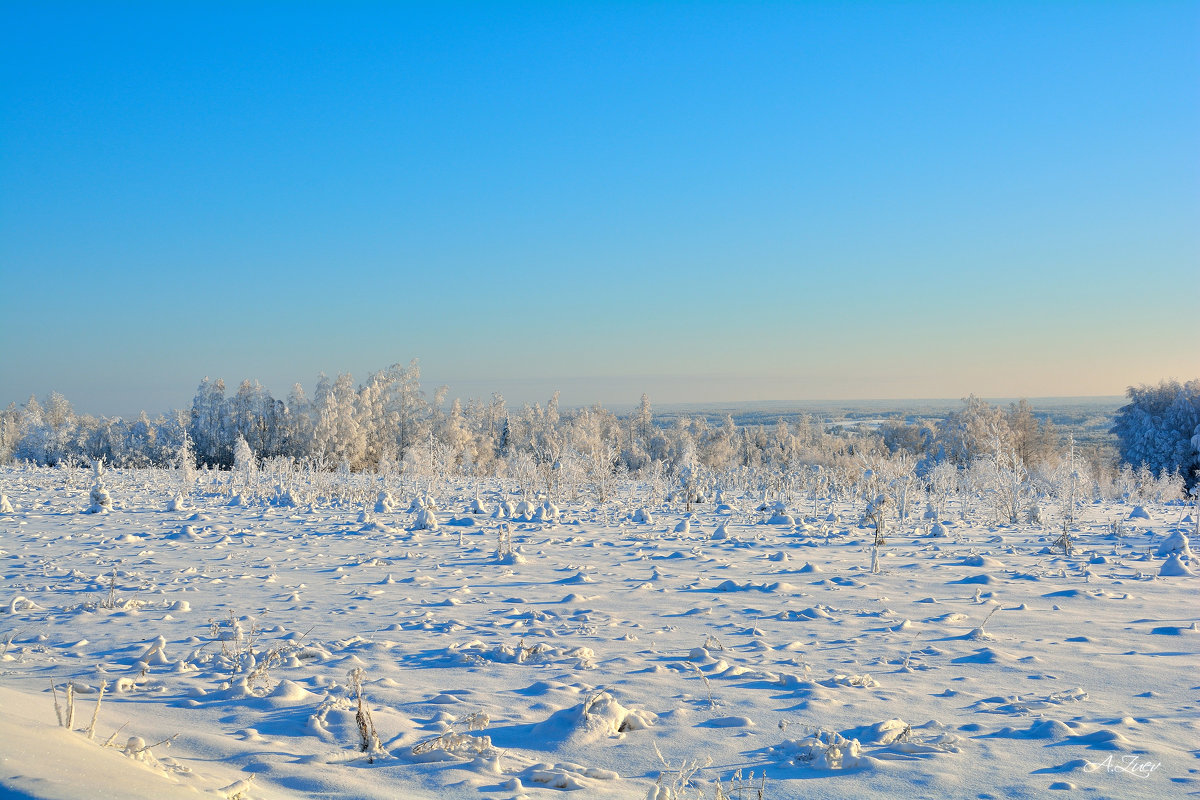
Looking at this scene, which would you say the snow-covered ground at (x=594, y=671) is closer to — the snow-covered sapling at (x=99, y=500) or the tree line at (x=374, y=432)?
the snow-covered sapling at (x=99, y=500)

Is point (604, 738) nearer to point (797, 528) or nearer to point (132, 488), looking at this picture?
point (797, 528)

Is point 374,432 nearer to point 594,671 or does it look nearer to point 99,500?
point 99,500

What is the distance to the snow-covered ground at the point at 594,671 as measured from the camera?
2.73 m

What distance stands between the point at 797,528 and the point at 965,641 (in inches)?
252

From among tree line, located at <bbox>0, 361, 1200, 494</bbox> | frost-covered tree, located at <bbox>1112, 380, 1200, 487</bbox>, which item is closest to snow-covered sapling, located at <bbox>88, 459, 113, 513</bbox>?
tree line, located at <bbox>0, 361, 1200, 494</bbox>

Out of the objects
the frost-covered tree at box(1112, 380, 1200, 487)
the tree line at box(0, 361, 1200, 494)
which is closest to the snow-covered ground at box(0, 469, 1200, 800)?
the tree line at box(0, 361, 1200, 494)

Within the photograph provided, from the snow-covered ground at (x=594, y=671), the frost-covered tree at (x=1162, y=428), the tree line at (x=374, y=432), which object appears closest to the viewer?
the snow-covered ground at (x=594, y=671)

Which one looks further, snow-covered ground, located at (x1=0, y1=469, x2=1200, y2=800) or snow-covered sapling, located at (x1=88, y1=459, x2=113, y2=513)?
snow-covered sapling, located at (x1=88, y1=459, x2=113, y2=513)

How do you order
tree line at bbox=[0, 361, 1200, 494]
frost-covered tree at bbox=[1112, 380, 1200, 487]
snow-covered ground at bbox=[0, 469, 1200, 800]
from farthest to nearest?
tree line at bbox=[0, 361, 1200, 494] → frost-covered tree at bbox=[1112, 380, 1200, 487] → snow-covered ground at bbox=[0, 469, 1200, 800]

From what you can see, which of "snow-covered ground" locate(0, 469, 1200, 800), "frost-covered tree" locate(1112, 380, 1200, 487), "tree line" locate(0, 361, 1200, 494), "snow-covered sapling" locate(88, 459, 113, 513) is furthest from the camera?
"tree line" locate(0, 361, 1200, 494)

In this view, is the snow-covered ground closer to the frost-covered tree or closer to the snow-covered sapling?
the snow-covered sapling

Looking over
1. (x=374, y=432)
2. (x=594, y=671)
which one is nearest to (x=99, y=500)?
(x=594, y=671)

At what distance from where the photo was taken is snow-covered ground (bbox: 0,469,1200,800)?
2.73m

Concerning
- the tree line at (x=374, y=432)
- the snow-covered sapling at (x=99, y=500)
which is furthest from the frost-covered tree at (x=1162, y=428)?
the snow-covered sapling at (x=99, y=500)
